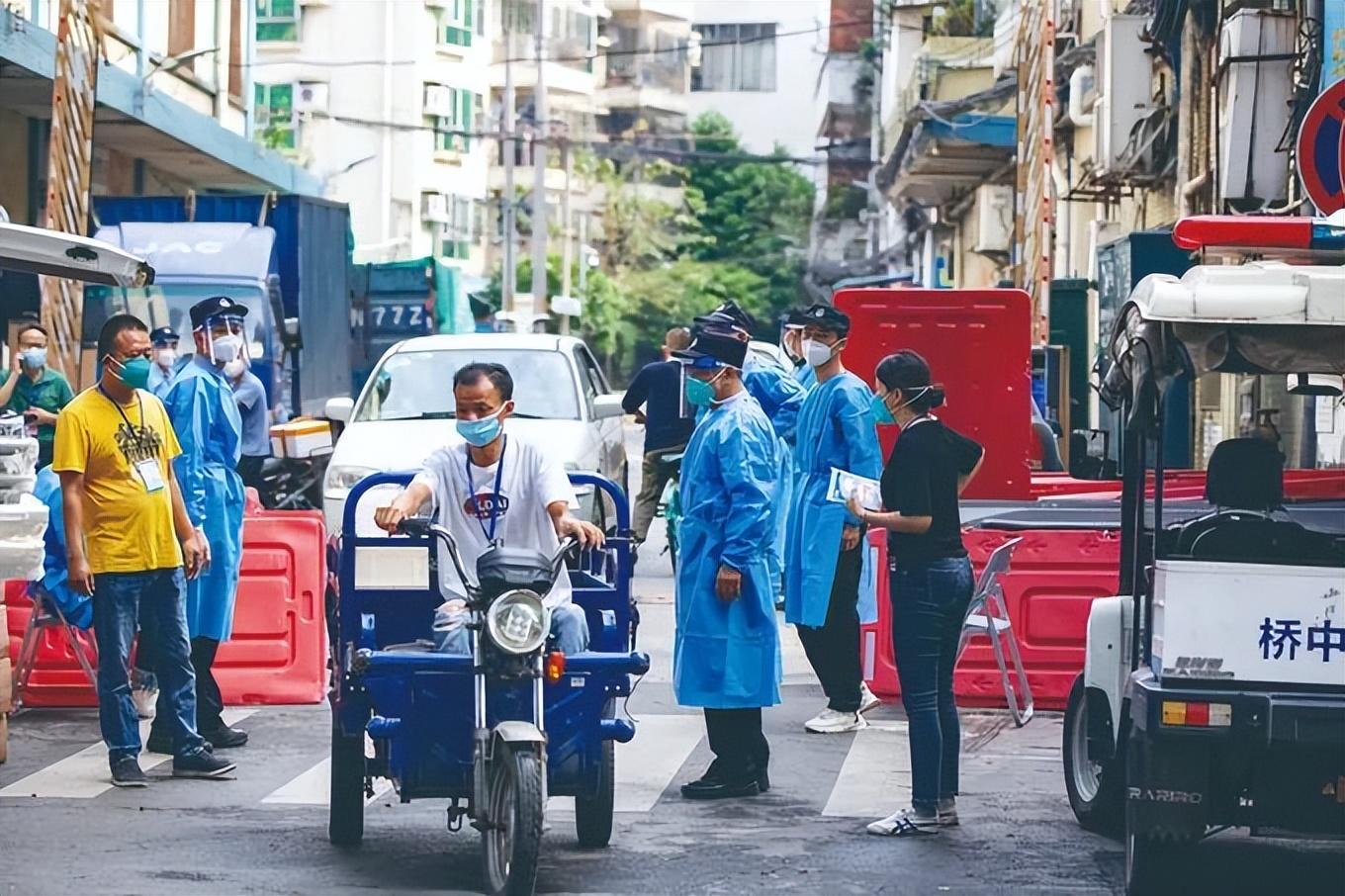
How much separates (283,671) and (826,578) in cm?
307

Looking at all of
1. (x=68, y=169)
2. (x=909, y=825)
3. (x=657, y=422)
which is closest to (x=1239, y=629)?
(x=909, y=825)

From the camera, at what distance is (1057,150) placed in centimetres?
3341

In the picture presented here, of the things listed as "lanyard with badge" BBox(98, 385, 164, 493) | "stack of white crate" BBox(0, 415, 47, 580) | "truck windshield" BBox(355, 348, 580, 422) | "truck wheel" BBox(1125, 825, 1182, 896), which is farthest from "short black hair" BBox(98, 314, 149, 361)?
"truck windshield" BBox(355, 348, 580, 422)

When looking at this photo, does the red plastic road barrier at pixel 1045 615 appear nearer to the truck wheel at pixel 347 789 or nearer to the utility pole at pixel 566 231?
the truck wheel at pixel 347 789

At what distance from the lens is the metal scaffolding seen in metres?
21.7

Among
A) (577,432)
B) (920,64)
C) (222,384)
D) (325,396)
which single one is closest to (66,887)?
(222,384)

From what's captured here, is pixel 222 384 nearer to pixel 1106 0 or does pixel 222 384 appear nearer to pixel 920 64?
pixel 1106 0

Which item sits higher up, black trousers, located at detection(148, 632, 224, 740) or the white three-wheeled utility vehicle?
the white three-wheeled utility vehicle

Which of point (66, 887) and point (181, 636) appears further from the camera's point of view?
point (181, 636)

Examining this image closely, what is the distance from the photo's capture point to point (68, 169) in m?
22.0

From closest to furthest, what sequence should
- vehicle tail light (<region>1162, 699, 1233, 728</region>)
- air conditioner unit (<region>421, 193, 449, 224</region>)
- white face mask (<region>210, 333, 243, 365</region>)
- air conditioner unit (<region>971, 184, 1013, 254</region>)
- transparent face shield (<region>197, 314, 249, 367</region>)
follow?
vehicle tail light (<region>1162, 699, 1233, 728</region>), transparent face shield (<region>197, 314, 249, 367</region>), white face mask (<region>210, 333, 243, 365</region>), air conditioner unit (<region>971, 184, 1013, 254</region>), air conditioner unit (<region>421, 193, 449, 224</region>)

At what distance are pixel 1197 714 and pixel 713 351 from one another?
10.5ft

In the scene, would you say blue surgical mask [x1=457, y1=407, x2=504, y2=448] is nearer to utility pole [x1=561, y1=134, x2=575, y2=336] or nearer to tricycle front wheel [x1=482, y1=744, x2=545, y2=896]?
tricycle front wheel [x1=482, y1=744, x2=545, y2=896]

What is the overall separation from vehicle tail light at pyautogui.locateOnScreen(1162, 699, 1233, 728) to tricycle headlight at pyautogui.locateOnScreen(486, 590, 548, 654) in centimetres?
201
